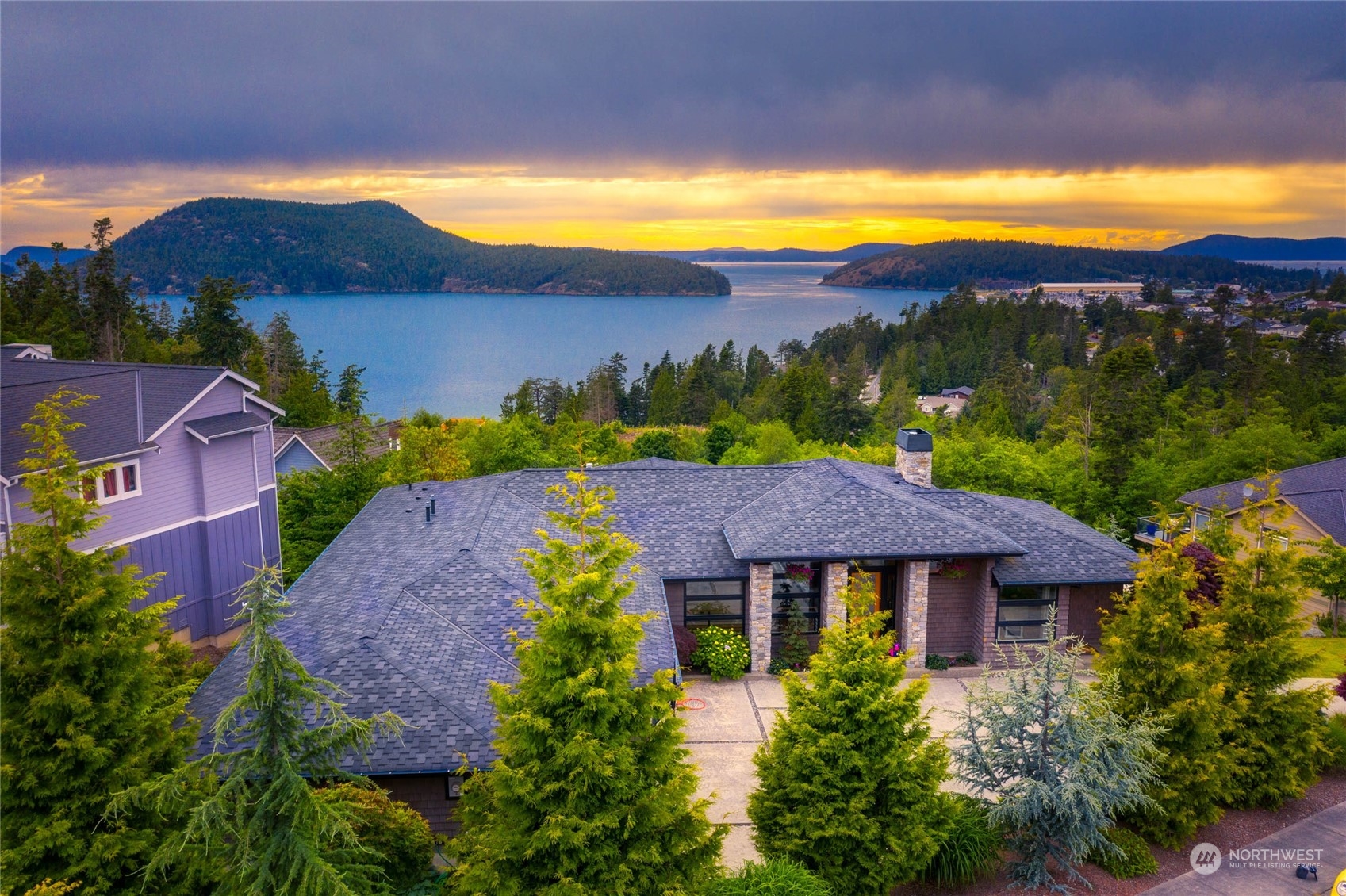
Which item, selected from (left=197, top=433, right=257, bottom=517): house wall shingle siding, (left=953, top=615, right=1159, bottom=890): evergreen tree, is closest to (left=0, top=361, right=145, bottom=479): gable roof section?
(left=197, top=433, right=257, bottom=517): house wall shingle siding

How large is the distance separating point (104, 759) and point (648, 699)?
210 inches

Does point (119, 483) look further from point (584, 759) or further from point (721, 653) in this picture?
point (584, 759)

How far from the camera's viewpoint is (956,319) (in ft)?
414

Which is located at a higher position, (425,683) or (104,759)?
(104,759)

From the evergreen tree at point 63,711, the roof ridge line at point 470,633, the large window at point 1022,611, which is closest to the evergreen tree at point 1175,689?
the large window at point 1022,611

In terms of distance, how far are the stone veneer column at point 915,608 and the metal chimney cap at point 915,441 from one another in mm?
4705

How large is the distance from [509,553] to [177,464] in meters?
8.73

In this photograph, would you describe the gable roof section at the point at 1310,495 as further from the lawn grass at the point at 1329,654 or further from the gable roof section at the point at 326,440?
the gable roof section at the point at 326,440

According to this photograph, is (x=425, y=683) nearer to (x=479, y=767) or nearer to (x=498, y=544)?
A: (x=479, y=767)

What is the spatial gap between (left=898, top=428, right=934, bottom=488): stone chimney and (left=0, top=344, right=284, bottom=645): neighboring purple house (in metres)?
17.3

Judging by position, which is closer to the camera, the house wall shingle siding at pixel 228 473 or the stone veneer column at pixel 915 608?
the stone veneer column at pixel 915 608

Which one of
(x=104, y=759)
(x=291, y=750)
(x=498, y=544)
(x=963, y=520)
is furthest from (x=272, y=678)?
(x=963, y=520)

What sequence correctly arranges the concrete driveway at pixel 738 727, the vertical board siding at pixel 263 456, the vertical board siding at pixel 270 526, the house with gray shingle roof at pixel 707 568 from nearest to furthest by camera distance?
the house with gray shingle roof at pixel 707 568
the concrete driveway at pixel 738 727
the vertical board siding at pixel 263 456
the vertical board siding at pixel 270 526

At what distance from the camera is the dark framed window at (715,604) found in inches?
794
